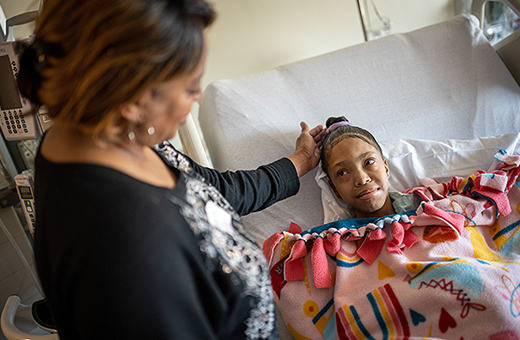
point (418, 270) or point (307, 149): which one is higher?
point (307, 149)

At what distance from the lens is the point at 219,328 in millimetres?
762

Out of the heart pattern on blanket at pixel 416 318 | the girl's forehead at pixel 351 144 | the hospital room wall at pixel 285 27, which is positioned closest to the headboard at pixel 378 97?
the girl's forehead at pixel 351 144

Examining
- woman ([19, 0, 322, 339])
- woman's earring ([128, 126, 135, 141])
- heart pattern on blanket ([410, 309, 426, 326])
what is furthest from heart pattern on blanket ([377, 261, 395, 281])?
woman's earring ([128, 126, 135, 141])

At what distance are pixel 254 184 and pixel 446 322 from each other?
665mm

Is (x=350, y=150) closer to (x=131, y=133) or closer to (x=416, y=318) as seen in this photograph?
(x=416, y=318)

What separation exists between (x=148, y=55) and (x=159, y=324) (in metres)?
0.43

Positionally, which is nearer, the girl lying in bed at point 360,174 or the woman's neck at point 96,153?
the woman's neck at point 96,153

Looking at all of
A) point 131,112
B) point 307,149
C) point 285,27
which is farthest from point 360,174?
point 285,27

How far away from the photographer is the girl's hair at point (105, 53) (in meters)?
0.57

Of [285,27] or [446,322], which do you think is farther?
[285,27]

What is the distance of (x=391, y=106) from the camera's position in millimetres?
1718

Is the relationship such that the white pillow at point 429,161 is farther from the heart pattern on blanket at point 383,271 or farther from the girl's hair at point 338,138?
the heart pattern on blanket at point 383,271

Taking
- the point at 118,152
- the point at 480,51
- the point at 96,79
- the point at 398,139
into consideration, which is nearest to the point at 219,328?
the point at 118,152

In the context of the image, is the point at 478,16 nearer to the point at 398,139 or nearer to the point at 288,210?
the point at 398,139
